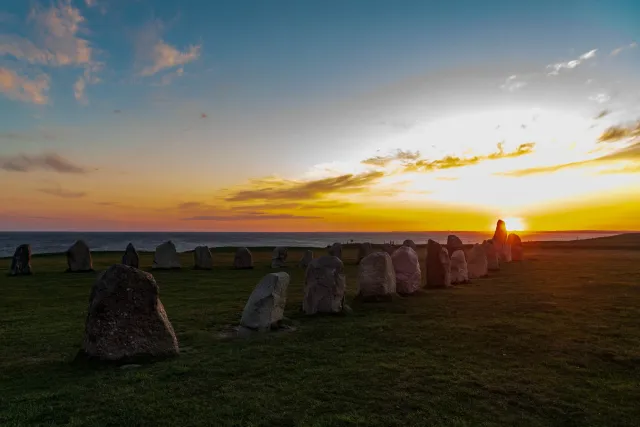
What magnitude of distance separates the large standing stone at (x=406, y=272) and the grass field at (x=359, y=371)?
2.88m

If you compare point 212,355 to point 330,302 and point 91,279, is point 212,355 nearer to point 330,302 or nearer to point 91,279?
point 330,302

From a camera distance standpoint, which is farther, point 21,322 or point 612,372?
point 21,322

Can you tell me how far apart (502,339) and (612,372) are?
8.43 feet

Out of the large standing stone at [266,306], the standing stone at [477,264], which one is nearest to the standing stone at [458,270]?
the standing stone at [477,264]

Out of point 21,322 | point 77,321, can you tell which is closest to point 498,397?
point 77,321

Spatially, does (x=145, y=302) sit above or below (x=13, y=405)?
above

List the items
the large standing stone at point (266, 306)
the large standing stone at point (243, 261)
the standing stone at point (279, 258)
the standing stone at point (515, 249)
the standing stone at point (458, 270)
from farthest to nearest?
the standing stone at point (515, 249) < the standing stone at point (279, 258) < the large standing stone at point (243, 261) < the standing stone at point (458, 270) < the large standing stone at point (266, 306)

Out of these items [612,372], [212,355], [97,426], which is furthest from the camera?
[212,355]

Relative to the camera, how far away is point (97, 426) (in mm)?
5855

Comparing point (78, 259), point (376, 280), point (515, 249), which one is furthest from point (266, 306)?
point (515, 249)

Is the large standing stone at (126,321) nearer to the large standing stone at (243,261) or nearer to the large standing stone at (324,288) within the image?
the large standing stone at (324,288)

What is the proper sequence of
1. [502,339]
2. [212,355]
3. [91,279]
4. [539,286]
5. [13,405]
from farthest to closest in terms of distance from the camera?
1. [91,279]
2. [539,286]
3. [502,339]
4. [212,355]
5. [13,405]

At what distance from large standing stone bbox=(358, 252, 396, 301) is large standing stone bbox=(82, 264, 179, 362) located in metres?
8.45

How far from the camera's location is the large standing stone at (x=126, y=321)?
29.6 ft
